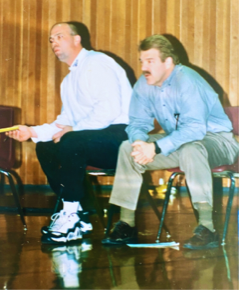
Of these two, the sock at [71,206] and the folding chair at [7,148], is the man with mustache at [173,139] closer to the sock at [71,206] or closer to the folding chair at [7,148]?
the sock at [71,206]

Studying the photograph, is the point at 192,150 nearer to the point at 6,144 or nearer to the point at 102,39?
the point at 6,144

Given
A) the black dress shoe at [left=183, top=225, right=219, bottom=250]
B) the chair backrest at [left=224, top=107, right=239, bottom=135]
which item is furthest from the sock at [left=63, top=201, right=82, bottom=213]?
the chair backrest at [left=224, top=107, right=239, bottom=135]

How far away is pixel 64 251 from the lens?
1756mm

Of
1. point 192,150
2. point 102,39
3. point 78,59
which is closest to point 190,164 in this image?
point 192,150

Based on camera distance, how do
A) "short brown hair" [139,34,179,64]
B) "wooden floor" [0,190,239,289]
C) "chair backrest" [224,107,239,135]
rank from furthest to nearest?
"chair backrest" [224,107,239,135] → "short brown hair" [139,34,179,64] → "wooden floor" [0,190,239,289]

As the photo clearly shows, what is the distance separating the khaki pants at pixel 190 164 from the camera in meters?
1.82

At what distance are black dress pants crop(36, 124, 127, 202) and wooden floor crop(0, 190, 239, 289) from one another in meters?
0.28

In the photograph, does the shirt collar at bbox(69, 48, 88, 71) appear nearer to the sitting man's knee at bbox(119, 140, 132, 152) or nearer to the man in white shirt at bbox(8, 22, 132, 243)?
the man in white shirt at bbox(8, 22, 132, 243)

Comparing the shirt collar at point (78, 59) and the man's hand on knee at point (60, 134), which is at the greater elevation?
the shirt collar at point (78, 59)

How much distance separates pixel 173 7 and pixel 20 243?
2556 mm

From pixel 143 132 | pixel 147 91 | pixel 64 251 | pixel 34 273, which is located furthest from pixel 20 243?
pixel 147 91

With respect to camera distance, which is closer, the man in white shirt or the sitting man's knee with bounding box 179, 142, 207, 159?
the sitting man's knee with bounding box 179, 142, 207, 159

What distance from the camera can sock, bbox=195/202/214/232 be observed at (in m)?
1.81

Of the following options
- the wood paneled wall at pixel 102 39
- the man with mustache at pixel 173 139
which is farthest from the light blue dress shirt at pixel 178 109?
the wood paneled wall at pixel 102 39
